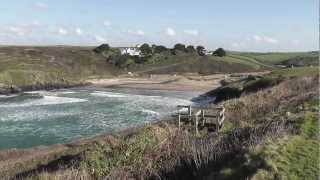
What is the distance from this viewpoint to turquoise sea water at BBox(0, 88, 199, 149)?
4262 centimetres

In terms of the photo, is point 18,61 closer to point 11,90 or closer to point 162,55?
point 11,90

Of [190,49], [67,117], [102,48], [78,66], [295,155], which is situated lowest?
[67,117]

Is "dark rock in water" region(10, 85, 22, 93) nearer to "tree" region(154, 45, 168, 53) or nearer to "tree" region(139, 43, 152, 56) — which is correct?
"tree" region(139, 43, 152, 56)

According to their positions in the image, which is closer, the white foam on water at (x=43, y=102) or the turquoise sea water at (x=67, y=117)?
the turquoise sea water at (x=67, y=117)

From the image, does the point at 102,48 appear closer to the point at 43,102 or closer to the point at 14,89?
the point at 14,89

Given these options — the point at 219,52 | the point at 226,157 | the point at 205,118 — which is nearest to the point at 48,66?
the point at 219,52

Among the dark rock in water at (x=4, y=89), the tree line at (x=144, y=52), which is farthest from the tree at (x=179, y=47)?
the dark rock in water at (x=4, y=89)

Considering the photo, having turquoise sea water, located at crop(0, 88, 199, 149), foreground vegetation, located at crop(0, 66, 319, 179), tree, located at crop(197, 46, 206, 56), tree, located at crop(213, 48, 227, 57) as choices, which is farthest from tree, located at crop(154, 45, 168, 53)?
foreground vegetation, located at crop(0, 66, 319, 179)

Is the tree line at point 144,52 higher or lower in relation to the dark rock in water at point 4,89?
higher

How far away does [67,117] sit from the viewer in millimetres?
54781

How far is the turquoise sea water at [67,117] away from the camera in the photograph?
42.6 meters

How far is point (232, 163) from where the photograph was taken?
41.6 ft

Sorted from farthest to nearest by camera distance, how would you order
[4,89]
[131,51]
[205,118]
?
[131,51]
[4,89]
[205,118]

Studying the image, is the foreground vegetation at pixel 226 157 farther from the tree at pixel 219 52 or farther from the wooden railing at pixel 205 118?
the tree at pixel 219 52
